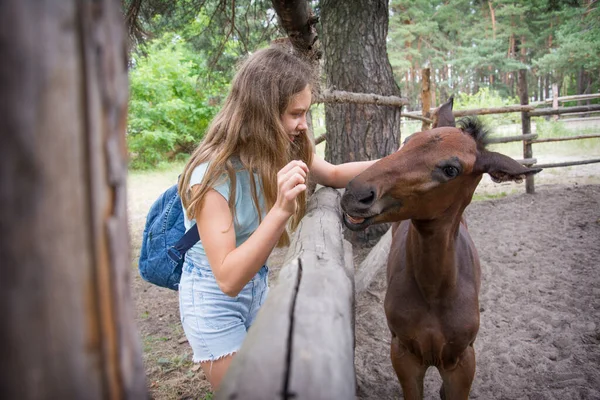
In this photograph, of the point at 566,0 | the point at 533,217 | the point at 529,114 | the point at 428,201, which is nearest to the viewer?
the point at 428,201

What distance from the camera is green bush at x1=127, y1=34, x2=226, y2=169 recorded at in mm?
15234

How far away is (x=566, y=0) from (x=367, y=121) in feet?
16.3

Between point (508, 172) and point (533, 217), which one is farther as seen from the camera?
point (533, 217)

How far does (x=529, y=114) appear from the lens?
7.41m

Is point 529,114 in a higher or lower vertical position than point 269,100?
higher

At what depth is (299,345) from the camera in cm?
80

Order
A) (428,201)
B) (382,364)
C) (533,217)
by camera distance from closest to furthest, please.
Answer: (428,201) → (382,364) → (533,217)

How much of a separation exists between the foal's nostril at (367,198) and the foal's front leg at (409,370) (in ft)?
3.11

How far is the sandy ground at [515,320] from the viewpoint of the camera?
2.73 metres

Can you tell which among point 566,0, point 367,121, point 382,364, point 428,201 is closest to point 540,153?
point 566,0

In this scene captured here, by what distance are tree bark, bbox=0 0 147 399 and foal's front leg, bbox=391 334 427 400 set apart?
1988mm

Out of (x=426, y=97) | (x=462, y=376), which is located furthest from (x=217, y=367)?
(x=426, y=97)

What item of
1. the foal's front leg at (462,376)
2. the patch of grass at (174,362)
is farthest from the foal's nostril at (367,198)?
the patch of grass at (174,362)

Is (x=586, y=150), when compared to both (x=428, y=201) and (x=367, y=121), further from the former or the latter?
(x=428, y=201)
